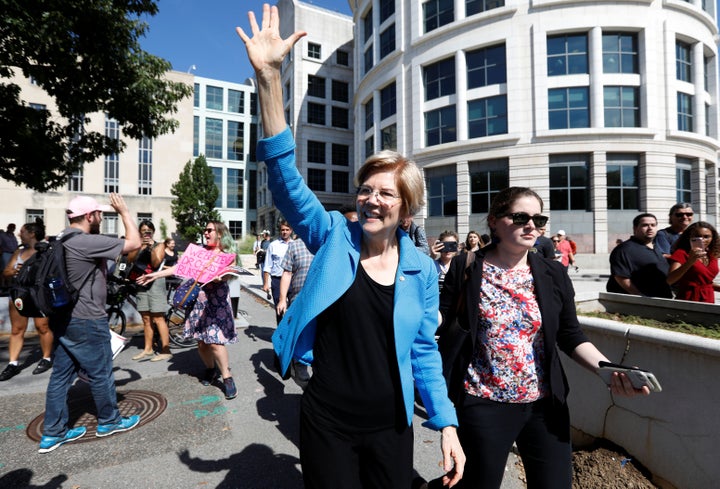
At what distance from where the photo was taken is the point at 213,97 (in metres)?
57.9

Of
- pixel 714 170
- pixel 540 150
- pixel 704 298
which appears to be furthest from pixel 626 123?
pixel 704 298

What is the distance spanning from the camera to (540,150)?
917 inches

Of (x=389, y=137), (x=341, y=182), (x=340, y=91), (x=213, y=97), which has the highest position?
(x=213, y=97)

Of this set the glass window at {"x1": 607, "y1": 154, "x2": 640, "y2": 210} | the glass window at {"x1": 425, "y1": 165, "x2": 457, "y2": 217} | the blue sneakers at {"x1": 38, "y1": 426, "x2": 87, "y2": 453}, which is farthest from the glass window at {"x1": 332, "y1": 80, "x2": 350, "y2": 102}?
the blue sneakers at {"x1": 38, "y1": 426, "x2": 87, "y2": 453}

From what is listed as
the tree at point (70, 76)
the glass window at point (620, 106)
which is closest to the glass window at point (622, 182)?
the glass window at point (620, 106)

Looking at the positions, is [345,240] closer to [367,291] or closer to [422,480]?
[367,291]

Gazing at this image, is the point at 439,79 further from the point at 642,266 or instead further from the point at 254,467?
the point at 254,467

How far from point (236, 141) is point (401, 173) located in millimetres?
63199

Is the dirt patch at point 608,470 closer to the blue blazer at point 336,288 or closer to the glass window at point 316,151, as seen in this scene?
the blue blazer at point 336,288

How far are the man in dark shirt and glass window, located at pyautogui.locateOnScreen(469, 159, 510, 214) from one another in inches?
823

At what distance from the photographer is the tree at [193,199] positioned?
148 feet

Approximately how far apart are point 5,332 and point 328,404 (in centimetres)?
934

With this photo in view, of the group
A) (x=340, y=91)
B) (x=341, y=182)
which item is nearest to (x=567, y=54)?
(x=341, y=182)

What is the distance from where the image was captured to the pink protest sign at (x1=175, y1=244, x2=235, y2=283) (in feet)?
16.0
